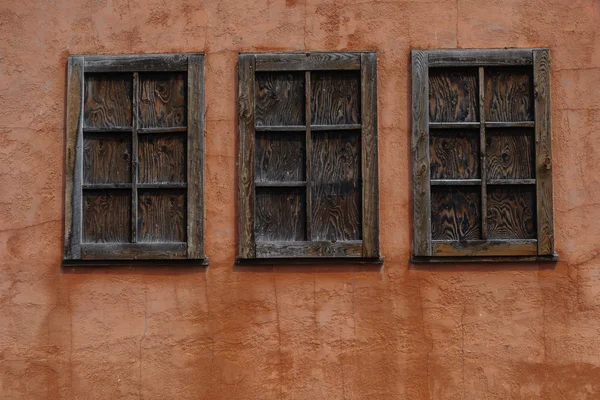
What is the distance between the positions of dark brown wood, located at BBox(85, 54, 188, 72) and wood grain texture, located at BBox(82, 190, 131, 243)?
2.82ft

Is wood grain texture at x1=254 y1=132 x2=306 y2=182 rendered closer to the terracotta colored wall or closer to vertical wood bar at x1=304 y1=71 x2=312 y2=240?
vertical wood bar at x1=304 y1=71 x2=312 y2=240

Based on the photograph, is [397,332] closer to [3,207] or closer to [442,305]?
[442,305]

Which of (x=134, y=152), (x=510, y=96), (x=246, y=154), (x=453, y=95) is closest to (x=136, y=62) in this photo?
(x=134, y=152)

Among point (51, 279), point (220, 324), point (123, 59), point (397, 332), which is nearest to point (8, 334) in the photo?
point (51, 279)

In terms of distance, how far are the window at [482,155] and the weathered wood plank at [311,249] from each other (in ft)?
1.42

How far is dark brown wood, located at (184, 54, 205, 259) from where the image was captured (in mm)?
5340

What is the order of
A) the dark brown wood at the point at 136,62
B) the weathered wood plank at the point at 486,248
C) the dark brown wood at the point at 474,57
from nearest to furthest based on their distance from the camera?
the weathered wood plank at the point at 486,248 < the dark brown wood at the point at 474,57 < the dark brown wood at the point at 136,62

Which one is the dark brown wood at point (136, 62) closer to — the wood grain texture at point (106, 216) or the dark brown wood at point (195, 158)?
the dark brown wood at point (195, 158)

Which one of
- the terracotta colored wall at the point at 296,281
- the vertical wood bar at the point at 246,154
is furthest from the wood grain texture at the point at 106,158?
the vertical wood bar at the point at 246,154

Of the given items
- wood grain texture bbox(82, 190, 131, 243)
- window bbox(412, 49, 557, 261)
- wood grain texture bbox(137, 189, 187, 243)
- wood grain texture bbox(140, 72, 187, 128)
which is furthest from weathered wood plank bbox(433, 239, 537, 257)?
wood grain texture bbox(82, 190, 131, 243)

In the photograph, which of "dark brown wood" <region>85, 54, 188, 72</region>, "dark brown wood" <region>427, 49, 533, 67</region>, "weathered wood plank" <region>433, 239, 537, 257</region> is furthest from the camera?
"dark brown wood" <region>85, 54, 188, 72</region>

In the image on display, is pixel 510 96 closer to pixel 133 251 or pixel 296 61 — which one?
pixel 296 61

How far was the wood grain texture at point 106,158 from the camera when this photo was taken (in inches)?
215

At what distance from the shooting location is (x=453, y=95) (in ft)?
17.6
